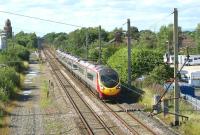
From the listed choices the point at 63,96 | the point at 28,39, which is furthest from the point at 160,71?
the point at 28,39

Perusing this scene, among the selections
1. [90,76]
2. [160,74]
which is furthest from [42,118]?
[160,74]

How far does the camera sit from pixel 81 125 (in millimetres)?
27891

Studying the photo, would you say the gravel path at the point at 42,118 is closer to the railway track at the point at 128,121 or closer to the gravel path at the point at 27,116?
the gravel path at the point at 27,116

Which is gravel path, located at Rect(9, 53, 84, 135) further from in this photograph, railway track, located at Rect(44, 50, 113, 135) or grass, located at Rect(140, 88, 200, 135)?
grass, located at Rect(140, 88, 200, 135)

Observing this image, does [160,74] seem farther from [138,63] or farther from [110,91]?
[110,91]

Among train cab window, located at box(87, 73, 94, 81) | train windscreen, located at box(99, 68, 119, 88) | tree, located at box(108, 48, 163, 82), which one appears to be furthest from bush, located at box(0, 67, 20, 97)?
tree, located at box(108, 48, 163, 82)

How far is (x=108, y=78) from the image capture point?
37688 mm

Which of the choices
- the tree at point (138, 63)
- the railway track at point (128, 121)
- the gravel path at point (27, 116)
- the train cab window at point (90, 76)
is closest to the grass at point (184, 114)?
the railway track at point (128, 121)

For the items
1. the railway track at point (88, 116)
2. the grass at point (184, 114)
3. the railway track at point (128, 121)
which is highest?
the grass at point (184, 114)

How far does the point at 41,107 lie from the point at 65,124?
8006 mm

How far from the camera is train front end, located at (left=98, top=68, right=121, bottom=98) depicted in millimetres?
37156

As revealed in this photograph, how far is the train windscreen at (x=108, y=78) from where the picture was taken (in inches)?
1476

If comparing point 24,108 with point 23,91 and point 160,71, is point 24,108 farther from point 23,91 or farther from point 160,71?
point 160,71

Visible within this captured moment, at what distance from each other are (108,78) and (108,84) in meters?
0.55
